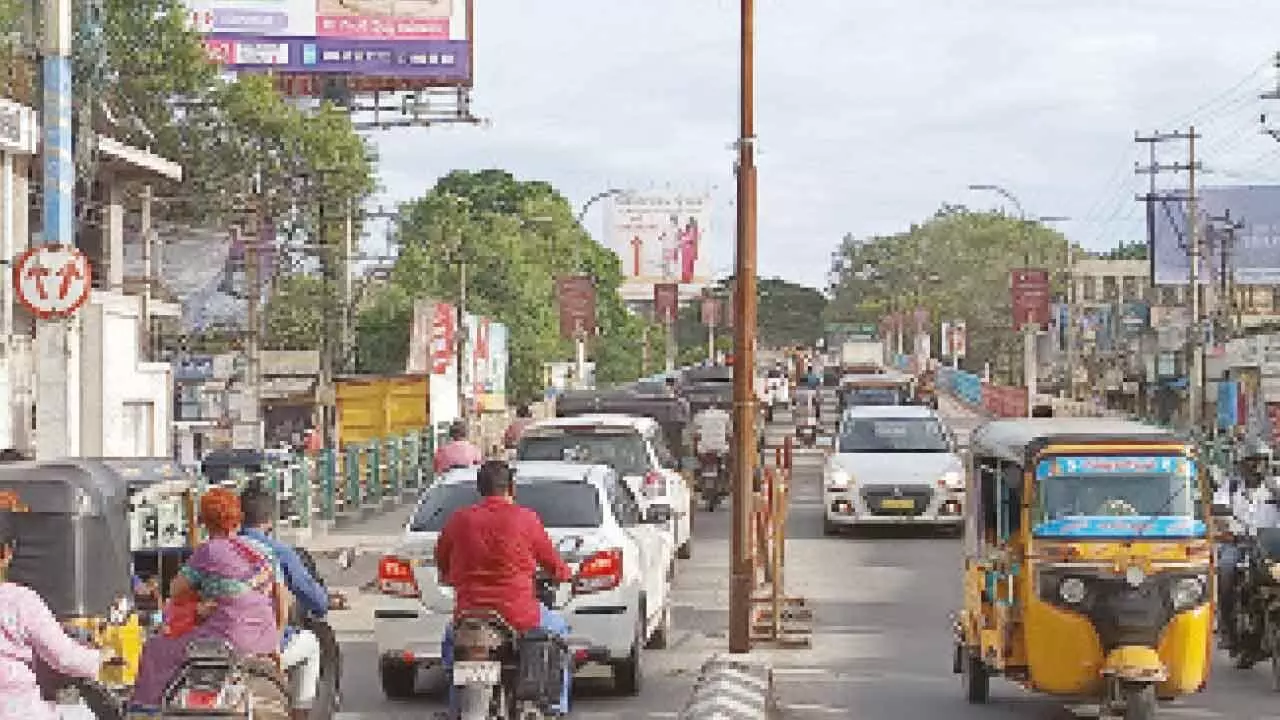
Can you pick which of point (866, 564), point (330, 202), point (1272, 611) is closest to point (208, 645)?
point (1272, 611)

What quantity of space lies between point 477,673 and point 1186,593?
16.1 ft

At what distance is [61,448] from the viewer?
21141 mm

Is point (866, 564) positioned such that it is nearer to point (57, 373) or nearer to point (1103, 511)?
point (57, 373)

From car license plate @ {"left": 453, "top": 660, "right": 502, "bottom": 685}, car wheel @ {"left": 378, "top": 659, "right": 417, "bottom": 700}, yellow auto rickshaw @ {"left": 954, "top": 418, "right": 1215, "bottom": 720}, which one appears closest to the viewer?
car license plate @ {"left": 453, "top": 660, "right": 502, "bottom": 685}

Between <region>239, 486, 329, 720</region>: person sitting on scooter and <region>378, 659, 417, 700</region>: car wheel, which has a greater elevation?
<region>239, 486, 329, 720</region>: person sitting on scooter

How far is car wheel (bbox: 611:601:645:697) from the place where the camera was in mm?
15195

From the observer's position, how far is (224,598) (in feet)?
31.7

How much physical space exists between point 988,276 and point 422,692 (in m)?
129

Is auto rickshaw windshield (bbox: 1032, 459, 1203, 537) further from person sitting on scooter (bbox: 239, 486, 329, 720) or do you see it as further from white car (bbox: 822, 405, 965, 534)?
white car (bbox: 822, 405, 965, 534)

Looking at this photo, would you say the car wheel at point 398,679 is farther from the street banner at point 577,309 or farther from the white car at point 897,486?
the street banner at point 577,309

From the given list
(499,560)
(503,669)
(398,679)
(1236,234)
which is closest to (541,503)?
(398,679)

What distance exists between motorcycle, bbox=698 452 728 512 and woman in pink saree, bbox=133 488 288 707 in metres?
24.5

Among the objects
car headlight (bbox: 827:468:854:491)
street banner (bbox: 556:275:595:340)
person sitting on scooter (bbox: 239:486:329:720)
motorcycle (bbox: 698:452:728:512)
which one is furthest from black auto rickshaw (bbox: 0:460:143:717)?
street banner (bbox: 556:275:595:340)

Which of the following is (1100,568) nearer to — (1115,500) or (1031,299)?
(1115,500)
